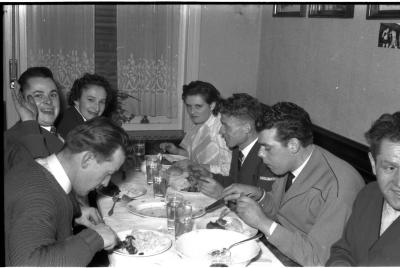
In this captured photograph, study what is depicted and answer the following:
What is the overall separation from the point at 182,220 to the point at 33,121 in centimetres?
83

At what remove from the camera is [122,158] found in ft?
4.71

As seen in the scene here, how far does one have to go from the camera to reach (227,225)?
5.57ft

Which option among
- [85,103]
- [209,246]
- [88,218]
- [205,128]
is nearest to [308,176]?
[209,246]

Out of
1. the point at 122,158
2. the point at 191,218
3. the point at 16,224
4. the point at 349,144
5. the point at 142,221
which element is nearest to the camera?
the point at 16,224

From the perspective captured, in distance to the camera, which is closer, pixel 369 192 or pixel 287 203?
pixel 369 192

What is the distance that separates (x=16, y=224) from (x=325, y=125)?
6.66 feet

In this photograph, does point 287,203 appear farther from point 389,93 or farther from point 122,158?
point 389,93

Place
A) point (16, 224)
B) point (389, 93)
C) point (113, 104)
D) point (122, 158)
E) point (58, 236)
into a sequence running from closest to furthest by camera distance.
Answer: point (16, 224) < point (58, 236) < point (122, 158) < point (389, 93) < point (113, 104)

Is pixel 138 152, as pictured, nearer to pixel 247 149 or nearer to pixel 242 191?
pixel 247 149

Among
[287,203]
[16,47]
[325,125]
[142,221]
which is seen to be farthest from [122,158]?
[16,47]

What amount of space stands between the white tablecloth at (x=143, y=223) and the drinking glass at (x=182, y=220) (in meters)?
0.04

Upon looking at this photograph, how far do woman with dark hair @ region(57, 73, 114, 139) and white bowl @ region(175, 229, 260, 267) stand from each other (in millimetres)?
1555

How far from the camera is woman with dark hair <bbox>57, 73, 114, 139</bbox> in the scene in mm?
2828

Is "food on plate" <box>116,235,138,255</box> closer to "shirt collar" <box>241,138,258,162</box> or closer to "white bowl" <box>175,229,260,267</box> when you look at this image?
"white bowl" <box>175,229,260,267</box>
